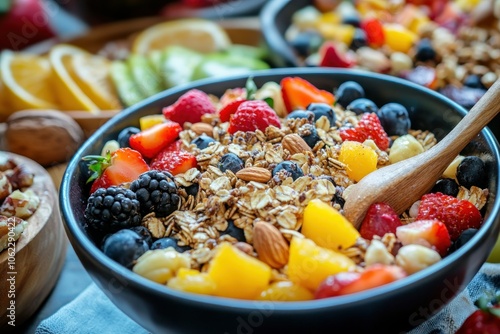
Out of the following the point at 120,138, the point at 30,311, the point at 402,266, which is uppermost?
the point at 402,266

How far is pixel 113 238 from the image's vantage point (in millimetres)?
930

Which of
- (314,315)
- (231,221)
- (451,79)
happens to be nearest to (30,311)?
(231,221)

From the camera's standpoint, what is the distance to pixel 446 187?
3.50 feet

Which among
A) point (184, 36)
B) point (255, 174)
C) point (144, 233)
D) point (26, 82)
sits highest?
point (255, 174)

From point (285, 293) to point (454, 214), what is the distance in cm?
32

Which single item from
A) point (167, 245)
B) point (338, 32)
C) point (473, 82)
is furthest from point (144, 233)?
point (338, 32)

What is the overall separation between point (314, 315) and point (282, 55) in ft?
3.60

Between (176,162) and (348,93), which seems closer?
(176,162)

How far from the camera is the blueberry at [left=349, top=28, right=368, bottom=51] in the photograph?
1876mm

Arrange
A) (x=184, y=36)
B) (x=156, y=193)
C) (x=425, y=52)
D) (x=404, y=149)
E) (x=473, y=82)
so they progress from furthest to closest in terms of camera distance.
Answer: (x=184, y=36) < (x=425, y=52) < (x=473, y=82) < (x=404, y=149) < (x=156, y=193)

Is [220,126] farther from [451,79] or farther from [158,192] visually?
[451,79]

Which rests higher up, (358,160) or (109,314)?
(358,160)

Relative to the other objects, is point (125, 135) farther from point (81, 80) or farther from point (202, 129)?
point (81, 80)

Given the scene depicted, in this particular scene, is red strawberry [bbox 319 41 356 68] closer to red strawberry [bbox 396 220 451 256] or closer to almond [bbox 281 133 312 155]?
almond [bbox 281 133 312 155]
